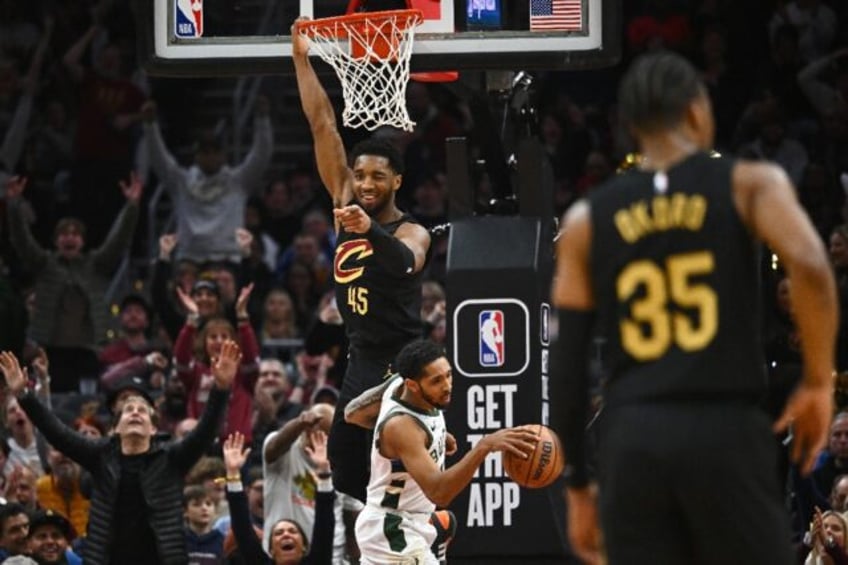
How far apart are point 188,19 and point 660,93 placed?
4733 millimetres

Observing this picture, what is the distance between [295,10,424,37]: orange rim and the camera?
9.40 meters

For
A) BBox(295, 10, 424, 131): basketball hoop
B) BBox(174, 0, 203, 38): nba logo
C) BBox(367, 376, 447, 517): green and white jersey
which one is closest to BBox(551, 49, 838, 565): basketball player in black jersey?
BBox(367, 376, 447, 517): green and white jersey

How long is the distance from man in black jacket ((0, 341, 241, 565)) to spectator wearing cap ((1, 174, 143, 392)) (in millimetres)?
4723

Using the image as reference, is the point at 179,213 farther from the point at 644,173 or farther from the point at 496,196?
the point at 644,173

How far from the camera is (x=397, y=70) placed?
30.8ft

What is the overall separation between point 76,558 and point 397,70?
382 centimetres

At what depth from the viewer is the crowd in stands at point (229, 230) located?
1209cm

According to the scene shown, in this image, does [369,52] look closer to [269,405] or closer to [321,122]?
[321,122]

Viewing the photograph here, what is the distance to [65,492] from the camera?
13.0 meters

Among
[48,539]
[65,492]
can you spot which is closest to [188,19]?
[48,539]

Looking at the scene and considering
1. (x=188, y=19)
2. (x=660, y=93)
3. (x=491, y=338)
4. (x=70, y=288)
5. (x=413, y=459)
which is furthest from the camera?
(x=70, y=288)

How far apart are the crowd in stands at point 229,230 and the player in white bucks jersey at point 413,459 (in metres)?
1.98

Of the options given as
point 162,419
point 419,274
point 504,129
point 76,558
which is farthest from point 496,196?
point 162,419

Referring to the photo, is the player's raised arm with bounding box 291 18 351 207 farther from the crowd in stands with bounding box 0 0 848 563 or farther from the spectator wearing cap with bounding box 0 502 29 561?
the spectator wearing cap with bounding box 0 502 29 561
